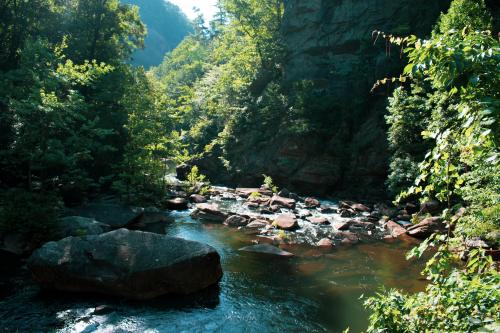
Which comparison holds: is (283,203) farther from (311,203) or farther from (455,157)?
(455,157)

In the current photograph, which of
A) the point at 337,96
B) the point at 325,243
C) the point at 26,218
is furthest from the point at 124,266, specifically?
the point at 337,96

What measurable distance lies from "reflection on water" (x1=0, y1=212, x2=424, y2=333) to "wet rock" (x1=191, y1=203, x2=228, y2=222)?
5.52m

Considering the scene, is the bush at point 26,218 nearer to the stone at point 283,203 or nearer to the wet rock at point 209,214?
the wet rock at point 209,214

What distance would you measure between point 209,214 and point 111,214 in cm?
489

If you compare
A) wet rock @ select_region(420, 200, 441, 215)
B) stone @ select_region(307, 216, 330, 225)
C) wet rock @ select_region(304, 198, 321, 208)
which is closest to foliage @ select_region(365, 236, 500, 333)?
stone @ select_region(307, 216, 330, 225)

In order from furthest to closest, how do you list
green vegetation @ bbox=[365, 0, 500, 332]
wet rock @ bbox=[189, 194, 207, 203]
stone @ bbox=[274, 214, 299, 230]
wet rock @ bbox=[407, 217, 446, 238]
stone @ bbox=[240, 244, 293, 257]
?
wet rock @ bbox=[189, 194, 207, 203]
stone @ bbox=[274, 214, 299, 230]
wet rock @ bbox=[407, 217, 446, 238]
stone @ bbox=[240, 244, 293, 257]
green vegetation @ bbox=[365, 0, 500, 332]

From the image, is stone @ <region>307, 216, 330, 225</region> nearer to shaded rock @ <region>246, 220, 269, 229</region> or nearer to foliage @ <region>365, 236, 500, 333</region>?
shaded rock @ <region>246, 220, 269, 229</region>

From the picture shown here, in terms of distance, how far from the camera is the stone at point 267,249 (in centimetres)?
1391

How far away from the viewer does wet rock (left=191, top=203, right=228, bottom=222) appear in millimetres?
19297

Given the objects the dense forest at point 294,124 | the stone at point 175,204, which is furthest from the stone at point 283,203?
the stone at point 175,204

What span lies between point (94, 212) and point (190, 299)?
27.9 feet

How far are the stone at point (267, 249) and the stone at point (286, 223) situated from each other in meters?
3.22

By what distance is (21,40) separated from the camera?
22.9 metres

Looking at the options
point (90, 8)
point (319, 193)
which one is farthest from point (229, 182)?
point (90, 8)
